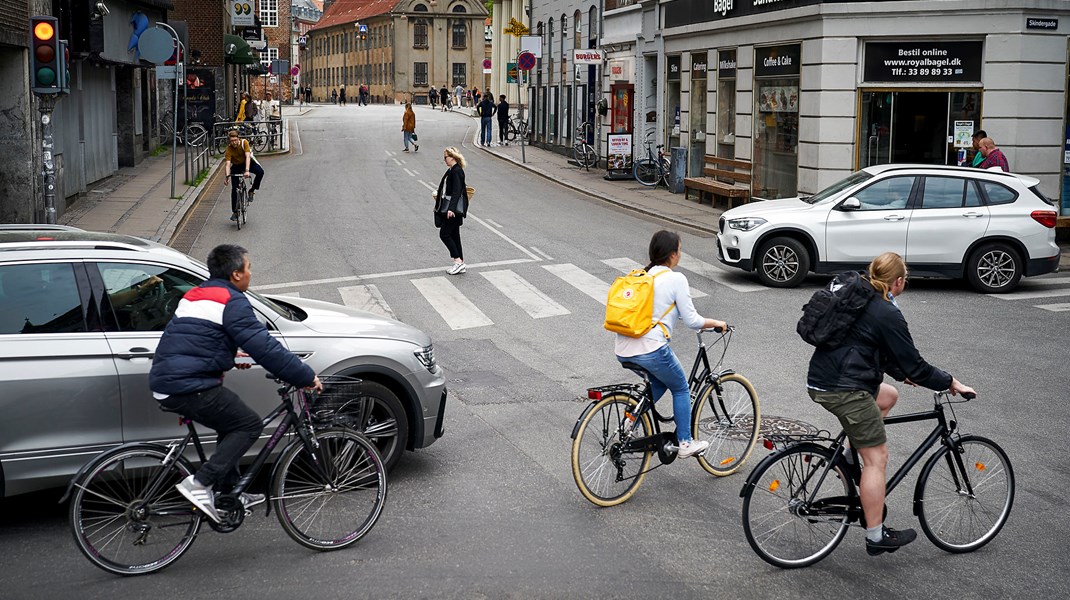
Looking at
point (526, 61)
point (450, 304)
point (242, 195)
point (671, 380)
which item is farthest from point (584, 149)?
point (671, 380)

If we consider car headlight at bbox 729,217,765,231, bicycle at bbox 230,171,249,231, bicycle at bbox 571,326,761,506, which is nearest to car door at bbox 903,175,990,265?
car headlight at bbox 729,217,765,231

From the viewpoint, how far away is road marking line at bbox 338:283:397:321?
1397cm

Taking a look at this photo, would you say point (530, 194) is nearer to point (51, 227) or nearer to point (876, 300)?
point (51, 227)

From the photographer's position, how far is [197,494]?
6094 mm

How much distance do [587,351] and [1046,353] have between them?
15.3ft

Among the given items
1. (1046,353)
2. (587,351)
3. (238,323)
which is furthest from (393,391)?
(1046,353)

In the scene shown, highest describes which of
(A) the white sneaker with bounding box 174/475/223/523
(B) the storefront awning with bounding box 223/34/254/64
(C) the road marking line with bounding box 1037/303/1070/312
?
(B) the storefront awning with bounding box 223/34/254/64

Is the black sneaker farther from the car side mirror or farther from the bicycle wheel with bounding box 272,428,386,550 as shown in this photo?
the car side mirror

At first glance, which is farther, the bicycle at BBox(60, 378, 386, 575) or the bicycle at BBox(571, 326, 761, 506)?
the bicycle at BBox(571, 326, 761, 506)

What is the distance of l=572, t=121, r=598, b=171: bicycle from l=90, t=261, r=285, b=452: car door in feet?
98.8

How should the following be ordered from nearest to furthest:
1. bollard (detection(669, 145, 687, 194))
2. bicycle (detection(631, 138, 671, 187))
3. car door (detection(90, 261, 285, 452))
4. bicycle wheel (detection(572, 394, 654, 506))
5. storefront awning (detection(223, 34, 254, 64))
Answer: car door (detection(90, 261, 285, 452)), bicycle wheel (detection(572, 394, 654, 506)), bollard (detection(669, 145, 687, 194)), bicycle (detection(631, 138, 671, 187)), storefront awning (detection(223, 34, 254, 64))

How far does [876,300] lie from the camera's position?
237 inches

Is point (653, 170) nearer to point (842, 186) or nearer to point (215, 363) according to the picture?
point (842, 186)

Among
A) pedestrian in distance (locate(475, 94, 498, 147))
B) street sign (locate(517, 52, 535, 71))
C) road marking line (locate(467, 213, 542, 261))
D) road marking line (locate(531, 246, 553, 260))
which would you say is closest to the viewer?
road marking line (locate(531, 246, 553, 260))
